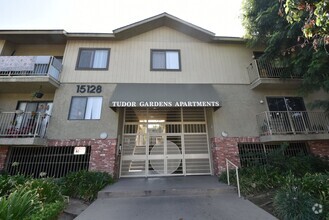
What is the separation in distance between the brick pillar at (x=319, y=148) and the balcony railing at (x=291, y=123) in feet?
3.01

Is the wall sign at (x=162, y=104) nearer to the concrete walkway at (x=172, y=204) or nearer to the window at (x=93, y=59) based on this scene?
the window at (x=93, y=59)

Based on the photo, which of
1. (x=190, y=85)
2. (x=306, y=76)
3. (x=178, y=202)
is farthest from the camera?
(x=190, y=85)

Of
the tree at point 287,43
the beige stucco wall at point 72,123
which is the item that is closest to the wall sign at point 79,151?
the beige stucco wall at point 72,123

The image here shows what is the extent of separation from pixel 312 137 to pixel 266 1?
24.6 feet

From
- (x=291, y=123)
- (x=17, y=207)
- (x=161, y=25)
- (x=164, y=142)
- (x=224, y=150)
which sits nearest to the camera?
(x=17, y=207)

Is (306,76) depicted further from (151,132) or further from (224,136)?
(151,132)

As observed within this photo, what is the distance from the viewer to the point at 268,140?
29.6 feet

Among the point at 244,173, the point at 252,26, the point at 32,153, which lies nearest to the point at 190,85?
the point at 252,26

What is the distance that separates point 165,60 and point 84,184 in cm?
822

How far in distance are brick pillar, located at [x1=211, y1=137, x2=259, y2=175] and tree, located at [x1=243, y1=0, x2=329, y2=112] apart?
399 centimetres

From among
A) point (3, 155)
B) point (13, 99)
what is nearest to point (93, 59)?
point (13, 99)

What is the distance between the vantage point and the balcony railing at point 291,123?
29.8 feet

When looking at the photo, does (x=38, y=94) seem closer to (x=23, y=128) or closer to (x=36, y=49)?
(x=23, y=128)

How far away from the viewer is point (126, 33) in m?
11.0
